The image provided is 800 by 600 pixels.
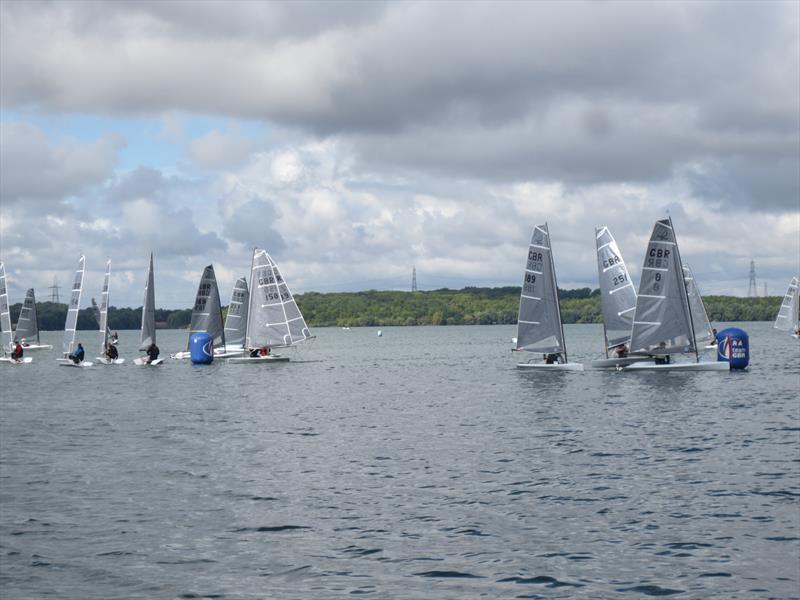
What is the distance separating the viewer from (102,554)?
1797 cm

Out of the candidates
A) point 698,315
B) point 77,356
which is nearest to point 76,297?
point 77,356

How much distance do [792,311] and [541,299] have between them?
89172 mm

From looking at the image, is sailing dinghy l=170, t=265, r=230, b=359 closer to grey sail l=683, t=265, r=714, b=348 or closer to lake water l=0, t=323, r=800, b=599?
lake water l=0, t=323, r=800, b=599

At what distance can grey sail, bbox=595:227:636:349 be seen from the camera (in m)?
65.4

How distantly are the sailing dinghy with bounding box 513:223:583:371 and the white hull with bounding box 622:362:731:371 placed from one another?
404cm

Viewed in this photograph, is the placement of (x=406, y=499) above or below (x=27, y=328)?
below

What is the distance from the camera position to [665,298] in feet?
198

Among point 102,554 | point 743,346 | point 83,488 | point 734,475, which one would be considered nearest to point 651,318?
point 743,346

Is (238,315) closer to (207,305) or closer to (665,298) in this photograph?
(207,305)

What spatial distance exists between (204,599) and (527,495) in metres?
10.2

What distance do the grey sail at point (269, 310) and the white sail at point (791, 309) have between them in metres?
82.9

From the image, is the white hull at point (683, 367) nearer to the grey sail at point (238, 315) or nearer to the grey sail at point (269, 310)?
the grey sail at point (269, 310)

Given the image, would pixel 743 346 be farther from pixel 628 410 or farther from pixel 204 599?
pixel 204 599

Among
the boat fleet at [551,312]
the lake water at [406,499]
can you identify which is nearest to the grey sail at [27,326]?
the boat fleet at [551,312]
